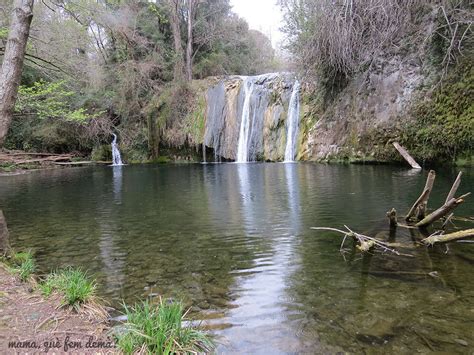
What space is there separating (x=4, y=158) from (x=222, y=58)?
14478mm

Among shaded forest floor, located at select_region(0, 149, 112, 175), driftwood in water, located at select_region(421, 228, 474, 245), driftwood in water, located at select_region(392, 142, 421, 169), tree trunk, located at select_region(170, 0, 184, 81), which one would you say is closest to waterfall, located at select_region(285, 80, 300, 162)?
driftwood in water, located at select_region(392, 142, 421, 169)

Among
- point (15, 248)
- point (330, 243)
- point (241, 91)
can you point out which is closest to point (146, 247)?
point (15, 248)

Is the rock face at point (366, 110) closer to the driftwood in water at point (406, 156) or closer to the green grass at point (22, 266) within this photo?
the driftwood in water at point (406, 156)

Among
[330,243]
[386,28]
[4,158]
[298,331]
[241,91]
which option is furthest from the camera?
[241,91]

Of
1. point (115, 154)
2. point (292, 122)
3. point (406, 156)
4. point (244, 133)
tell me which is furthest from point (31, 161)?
point (406, 156)

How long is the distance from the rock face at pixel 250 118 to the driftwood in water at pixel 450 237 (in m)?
14.2

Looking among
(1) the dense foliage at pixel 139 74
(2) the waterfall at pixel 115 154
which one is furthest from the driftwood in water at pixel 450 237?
(2) the waterfall at pixel 115 154

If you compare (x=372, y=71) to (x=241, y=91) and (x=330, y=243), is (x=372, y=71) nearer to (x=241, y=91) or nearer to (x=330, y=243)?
(x=241, y=91)

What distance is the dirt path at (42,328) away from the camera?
1982 mm

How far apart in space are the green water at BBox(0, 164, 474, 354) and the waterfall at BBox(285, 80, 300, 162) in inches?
387

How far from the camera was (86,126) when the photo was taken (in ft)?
72.7

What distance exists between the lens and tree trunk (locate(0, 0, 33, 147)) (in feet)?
11.6

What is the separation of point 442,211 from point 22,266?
4405 mm

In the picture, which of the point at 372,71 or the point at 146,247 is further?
the point at 372,71
